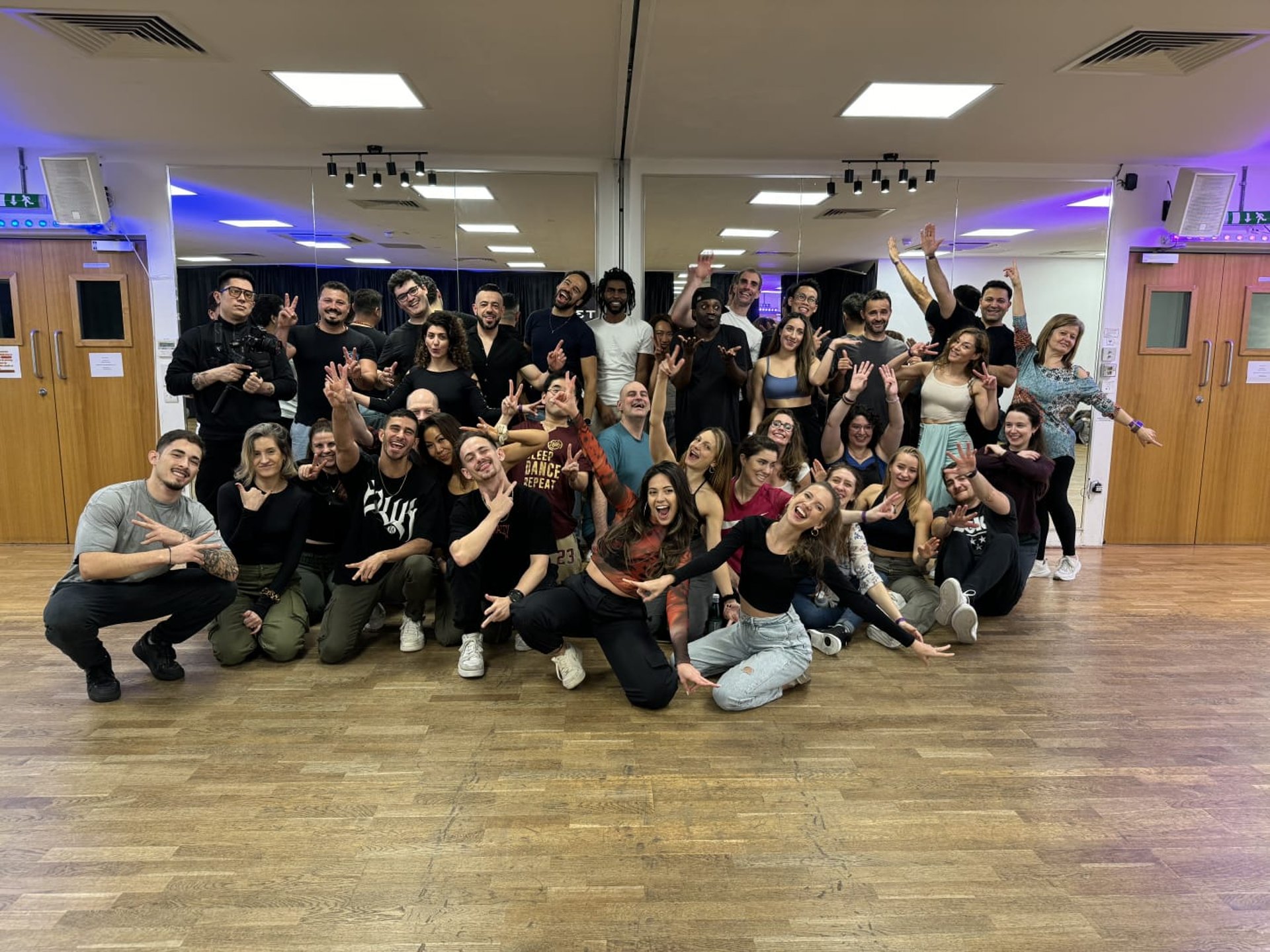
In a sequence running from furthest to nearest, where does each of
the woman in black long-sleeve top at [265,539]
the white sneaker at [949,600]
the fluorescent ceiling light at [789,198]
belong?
the fluorescent ceiling light at [789,198] < the white sneaker at [949,600] < the woman in black long-sleeve top at [265,539]

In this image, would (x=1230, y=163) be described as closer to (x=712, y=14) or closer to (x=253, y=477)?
(x=712, y=14)

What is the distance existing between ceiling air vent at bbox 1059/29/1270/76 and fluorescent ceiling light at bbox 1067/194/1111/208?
2.05m

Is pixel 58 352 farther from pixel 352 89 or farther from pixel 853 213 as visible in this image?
pixel 853 213

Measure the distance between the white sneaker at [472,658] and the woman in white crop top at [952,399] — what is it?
263 cm

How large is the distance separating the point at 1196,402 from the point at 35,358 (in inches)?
349

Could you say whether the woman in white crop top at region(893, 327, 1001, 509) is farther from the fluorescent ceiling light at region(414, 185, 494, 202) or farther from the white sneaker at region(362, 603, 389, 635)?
the fluorescent ceiling light at region(414, 185, 494, 202)

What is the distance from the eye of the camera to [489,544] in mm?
3582

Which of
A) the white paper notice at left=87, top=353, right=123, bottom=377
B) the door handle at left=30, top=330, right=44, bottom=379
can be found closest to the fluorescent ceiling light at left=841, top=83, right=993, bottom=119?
the white paper notice at left=87, top=353, right=123, bottom=377

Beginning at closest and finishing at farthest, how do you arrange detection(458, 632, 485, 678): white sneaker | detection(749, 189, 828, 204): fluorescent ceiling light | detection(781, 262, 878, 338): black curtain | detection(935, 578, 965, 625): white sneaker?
detection(458, 632, 485, 678): white sneaker
detection(935, 578, 965, 625): white sneaker
detection(781, 262, 878, 338): black curtain
detection(749, 189, 828, 204): fluorescent ceiling light

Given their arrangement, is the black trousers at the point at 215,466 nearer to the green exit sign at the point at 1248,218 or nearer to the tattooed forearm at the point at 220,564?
the tattooed forearm at the point at 220,564

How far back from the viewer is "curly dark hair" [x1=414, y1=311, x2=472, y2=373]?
13.1ft

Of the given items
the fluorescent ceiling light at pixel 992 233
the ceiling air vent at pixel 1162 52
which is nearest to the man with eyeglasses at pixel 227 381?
the ceiling air vent at pixel 1162 52

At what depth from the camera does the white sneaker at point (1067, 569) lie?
5.13 metres

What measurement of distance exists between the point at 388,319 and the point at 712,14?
3313mm
